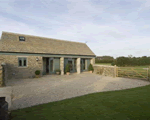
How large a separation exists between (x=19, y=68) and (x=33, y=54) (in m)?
2.49

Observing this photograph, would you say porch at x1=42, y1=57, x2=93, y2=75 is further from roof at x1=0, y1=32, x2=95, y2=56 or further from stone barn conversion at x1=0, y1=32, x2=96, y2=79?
roof at x1=0, y1=32, x2=95, y2=56

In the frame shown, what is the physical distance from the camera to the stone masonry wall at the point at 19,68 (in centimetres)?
1247

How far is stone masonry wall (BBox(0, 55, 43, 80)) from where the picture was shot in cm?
1247

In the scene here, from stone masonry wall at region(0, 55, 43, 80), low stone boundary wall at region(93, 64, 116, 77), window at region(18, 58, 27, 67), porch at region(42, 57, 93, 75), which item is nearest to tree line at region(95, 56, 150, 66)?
low stone boundary wall at region(93, 64, 116, 77)

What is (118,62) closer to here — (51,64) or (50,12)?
(51,64)

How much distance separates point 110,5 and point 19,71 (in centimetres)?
1391

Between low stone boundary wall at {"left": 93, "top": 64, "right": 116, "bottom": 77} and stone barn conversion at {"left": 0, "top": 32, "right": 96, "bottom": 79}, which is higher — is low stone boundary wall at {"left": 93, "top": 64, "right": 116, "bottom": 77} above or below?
below

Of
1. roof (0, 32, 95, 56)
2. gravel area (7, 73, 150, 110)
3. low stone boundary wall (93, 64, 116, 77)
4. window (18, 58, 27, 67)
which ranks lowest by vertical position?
gravel area (7, 73, 150, 110)

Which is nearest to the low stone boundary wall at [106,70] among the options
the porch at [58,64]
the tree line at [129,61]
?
the porch at [58,64]

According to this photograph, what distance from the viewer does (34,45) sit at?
1511 cm

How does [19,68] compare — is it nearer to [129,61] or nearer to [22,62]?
[22,62]

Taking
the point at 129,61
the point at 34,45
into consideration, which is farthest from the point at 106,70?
the point at 129,61

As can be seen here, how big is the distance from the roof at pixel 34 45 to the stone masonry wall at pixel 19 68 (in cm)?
98

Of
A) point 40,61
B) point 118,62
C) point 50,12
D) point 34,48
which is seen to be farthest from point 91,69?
point 118,62
